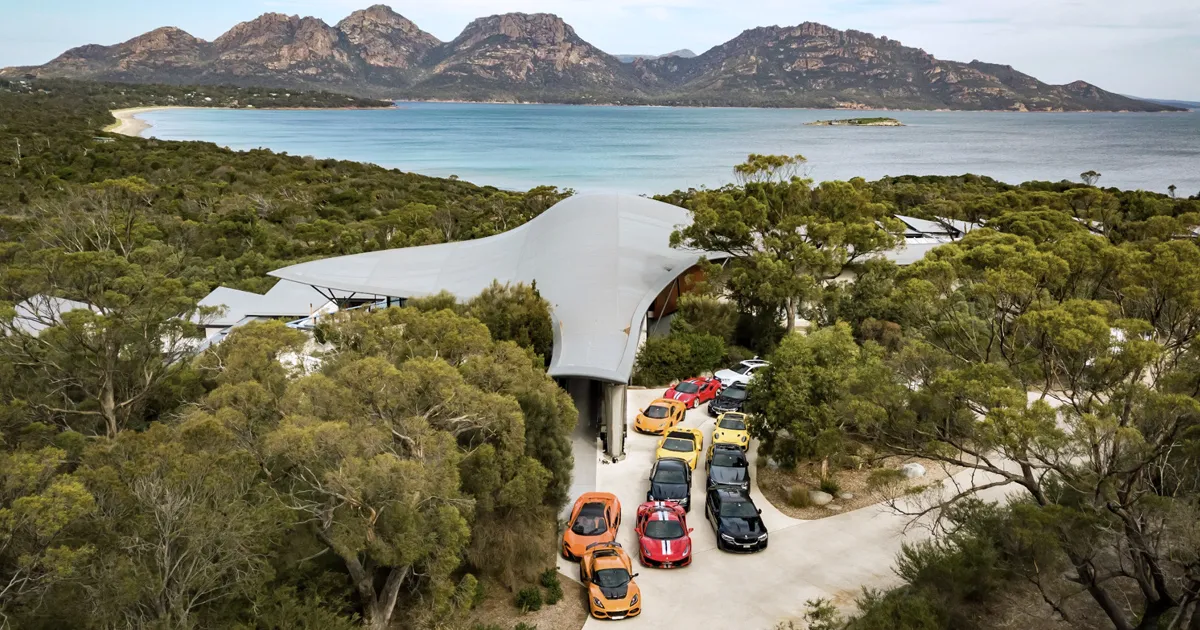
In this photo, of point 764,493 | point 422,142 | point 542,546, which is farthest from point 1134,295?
point 422,142

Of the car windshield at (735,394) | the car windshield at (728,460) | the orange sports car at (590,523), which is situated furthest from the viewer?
the car windshield at (735,394)

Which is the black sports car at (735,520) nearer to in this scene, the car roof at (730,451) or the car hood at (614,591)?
the car roof at (730,451)

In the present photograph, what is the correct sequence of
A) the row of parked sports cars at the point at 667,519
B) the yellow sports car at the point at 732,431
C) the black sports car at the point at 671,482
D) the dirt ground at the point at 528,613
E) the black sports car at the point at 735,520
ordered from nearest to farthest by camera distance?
1. the dirt ground at the point at 528,613
2. the row of parked sports cars at the point at 667,519
3. the black sports car at the point at 735,520
4. the black sports car at the point at 671,482
5. the yellow sports car at the point at 732,431

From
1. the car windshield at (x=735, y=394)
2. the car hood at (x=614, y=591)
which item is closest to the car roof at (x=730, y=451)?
the car windshield at (x=735, y=394)

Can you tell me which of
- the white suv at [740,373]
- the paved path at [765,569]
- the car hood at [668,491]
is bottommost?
the paved path at [765,569]

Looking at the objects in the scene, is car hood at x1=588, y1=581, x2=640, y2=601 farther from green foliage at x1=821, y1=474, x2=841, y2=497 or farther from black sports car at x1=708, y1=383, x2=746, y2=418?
black sports car at x1=708, y1=383, x2=746, y2=418
